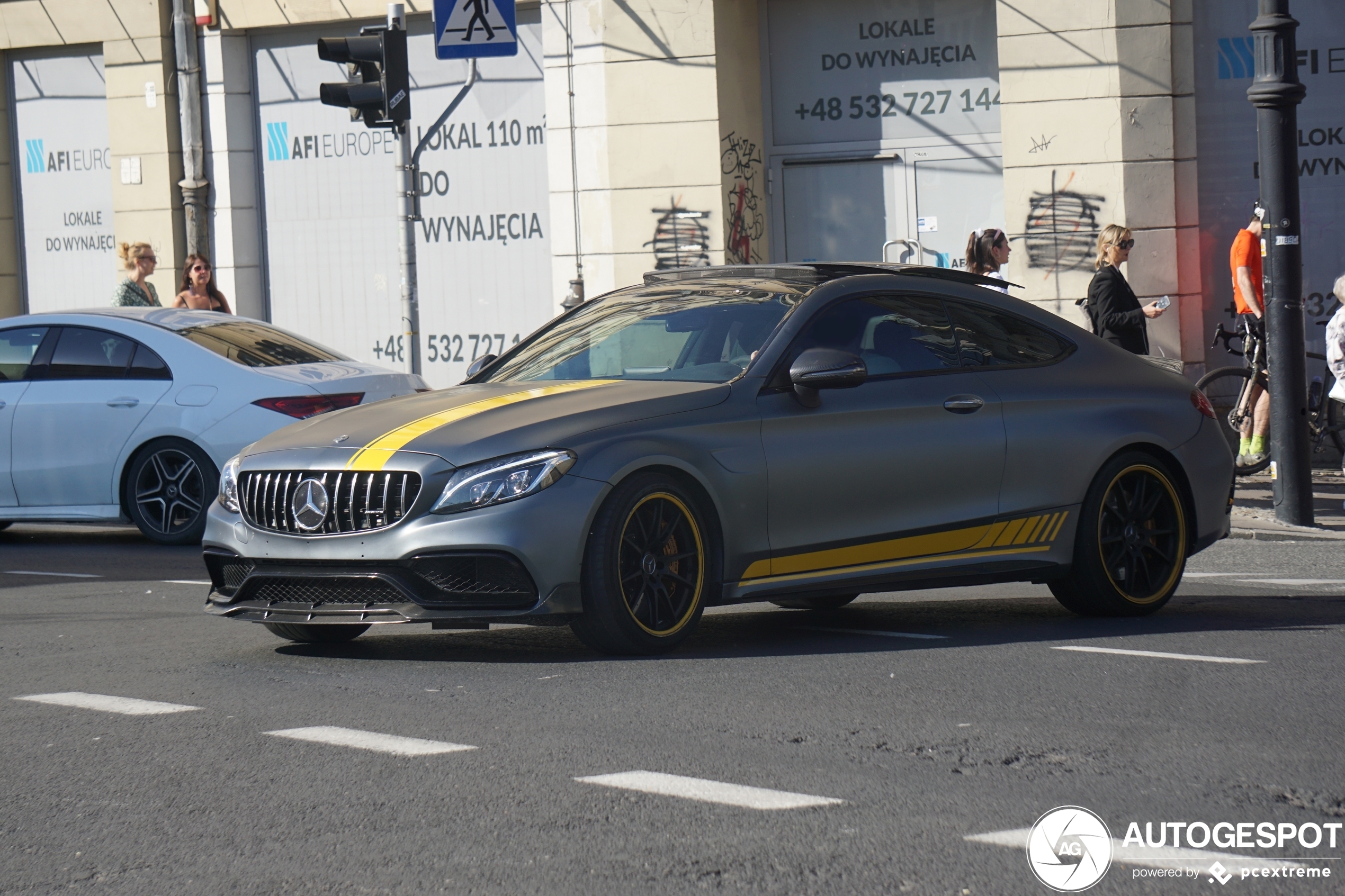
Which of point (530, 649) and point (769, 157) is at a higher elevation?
point (769, 157)

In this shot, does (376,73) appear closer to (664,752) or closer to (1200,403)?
(1200,403)

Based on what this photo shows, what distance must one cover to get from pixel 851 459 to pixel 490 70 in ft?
39.1

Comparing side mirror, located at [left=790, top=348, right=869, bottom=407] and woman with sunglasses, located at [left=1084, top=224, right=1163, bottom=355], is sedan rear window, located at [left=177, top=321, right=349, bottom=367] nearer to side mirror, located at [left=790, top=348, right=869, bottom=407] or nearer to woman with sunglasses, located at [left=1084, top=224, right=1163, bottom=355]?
woman with sunglasses, located at [left=1084, top=224, right=1163, bottom=355]

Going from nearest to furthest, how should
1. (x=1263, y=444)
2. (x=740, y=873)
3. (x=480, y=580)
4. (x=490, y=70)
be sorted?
(x=740, y=873), (x=480, y=580), (x=1263, y=444), (x=490, y=70)

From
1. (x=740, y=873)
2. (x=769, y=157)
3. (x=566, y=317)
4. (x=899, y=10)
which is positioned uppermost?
(x=899, y=10)

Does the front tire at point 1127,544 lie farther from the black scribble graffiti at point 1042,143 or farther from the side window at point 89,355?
the black scribble graffiti at point 1042,143

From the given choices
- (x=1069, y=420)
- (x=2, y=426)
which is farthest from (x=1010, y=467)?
(x=2, y=426)

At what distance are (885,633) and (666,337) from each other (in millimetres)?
1467

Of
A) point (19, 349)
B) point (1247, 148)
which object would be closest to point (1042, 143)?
point (1247, 148)

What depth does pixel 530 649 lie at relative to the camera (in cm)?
696

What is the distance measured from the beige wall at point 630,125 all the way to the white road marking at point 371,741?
11.5 m

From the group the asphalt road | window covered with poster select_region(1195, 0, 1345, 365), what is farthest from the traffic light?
window covered with poster select_region(1195, 0, 1345, 365)

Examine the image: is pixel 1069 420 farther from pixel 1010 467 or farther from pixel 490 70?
pixel 490 70

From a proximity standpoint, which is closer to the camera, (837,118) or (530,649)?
(530,649)
